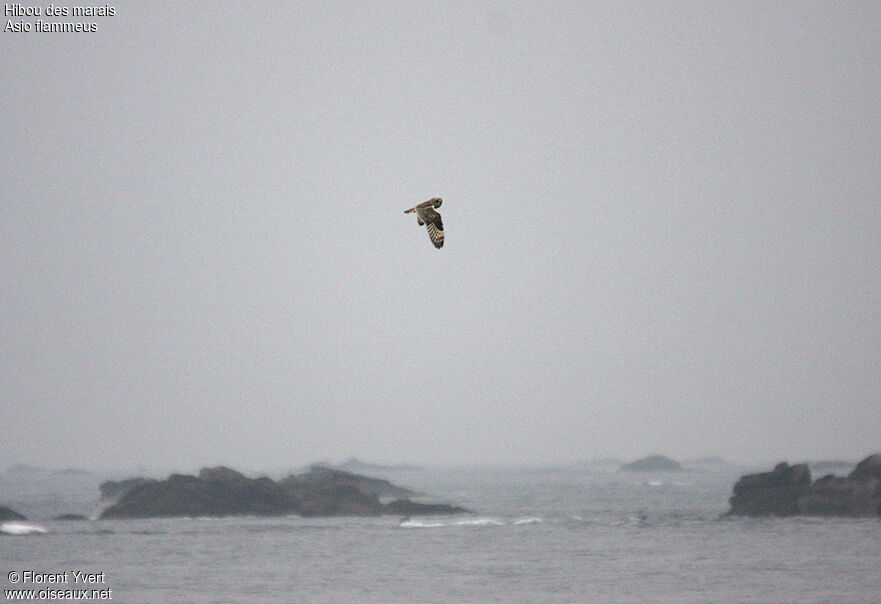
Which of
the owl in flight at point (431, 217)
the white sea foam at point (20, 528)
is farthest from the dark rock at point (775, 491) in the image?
the owl in flight at point (431, 217)

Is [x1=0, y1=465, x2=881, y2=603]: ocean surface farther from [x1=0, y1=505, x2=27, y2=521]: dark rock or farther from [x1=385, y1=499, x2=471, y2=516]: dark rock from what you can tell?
[x1=385, y1=499, x2=471, y2=516]: dark rock

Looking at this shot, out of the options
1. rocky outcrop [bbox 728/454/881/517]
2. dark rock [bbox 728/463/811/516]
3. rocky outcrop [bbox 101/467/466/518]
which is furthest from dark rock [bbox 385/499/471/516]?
rocky outcrop [bbox 728/454/881/517]

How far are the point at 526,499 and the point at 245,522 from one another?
7252cm

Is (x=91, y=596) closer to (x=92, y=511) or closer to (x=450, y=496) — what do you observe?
(x=92, y=511)

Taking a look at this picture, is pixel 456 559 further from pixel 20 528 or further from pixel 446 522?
pixel 20 528

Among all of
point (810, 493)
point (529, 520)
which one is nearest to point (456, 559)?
point (529, 520)

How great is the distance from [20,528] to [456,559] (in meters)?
41.3

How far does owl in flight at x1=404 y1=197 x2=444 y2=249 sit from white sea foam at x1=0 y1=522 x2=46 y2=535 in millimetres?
79427

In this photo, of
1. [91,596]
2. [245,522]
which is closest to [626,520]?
[245,522]

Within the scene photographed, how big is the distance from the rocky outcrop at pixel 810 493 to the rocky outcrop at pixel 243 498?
1276 inches

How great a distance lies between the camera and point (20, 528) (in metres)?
97.6

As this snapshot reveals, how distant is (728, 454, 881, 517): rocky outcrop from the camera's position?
105 metres

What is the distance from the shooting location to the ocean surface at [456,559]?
64.3 metres

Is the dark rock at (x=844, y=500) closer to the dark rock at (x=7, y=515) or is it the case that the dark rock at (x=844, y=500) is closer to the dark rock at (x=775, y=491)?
the dark rock at (x=775, y=491)
